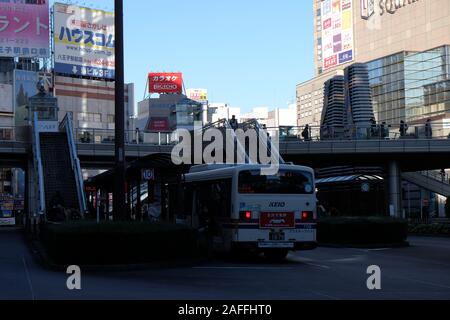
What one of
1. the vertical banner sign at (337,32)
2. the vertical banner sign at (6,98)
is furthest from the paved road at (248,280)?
the vertical banner sign at (337,32)

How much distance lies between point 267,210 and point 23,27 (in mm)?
66378

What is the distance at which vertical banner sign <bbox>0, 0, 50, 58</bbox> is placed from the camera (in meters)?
77.8

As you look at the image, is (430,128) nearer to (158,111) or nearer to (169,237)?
(169,237)

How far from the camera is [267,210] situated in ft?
62.7

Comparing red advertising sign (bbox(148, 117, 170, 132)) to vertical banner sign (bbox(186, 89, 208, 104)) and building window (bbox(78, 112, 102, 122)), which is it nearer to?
building window (bbox(78, 112, 102, 122))

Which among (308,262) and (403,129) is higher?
(403,129)

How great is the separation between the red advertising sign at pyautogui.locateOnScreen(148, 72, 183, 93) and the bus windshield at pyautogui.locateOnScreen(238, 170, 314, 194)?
112064 mm

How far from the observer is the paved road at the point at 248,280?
39.5 ft

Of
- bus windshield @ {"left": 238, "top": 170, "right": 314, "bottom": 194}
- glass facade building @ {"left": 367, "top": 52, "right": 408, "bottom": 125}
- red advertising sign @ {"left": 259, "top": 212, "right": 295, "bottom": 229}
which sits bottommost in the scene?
red advertising sign @ {"left": 259, "top": 212, "right": 295, "bottom": 229}

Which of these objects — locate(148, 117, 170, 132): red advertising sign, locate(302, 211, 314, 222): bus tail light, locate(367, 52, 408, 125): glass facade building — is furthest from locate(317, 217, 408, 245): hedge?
locate(148, 117, 170, 132): red advertising sign

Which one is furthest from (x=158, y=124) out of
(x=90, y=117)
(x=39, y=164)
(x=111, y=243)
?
(x=111, y=243)

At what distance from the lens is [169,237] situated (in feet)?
56.9

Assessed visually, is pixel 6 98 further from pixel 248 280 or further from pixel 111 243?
pixel 248 280
